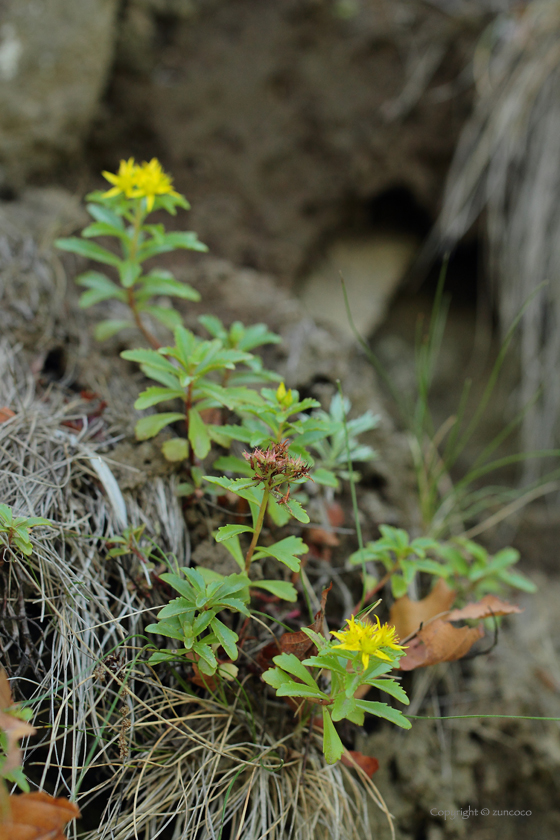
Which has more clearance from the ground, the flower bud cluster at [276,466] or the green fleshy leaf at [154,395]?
the flower bud cluster at [276,466]

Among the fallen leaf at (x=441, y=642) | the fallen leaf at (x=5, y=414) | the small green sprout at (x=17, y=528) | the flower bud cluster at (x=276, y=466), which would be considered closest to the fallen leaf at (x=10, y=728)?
the small green sprout at (x=17, y=528)

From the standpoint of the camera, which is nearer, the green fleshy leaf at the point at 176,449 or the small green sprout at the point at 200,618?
the small green sprout at the point at 200,618

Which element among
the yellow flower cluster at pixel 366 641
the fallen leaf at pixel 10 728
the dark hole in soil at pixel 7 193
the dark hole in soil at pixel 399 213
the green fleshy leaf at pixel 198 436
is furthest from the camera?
the dark hole in soil at pixel 399 213

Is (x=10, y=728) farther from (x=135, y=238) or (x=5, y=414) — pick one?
(x=135, y=238)

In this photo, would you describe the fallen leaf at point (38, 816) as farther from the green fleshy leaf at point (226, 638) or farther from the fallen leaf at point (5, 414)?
the fallen leaf at point (5, 414)

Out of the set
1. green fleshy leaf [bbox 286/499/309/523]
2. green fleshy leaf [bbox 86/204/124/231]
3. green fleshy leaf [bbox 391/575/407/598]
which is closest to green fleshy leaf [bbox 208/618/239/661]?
green fleshy leaf [bbox 286/499/309/523]

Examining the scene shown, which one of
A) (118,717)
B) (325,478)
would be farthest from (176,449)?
(118,717)

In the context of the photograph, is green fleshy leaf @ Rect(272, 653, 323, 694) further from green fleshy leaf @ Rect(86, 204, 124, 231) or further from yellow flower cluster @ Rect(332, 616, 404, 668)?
green fleshy leaf @ Rect(86, 204, 124, 231)
